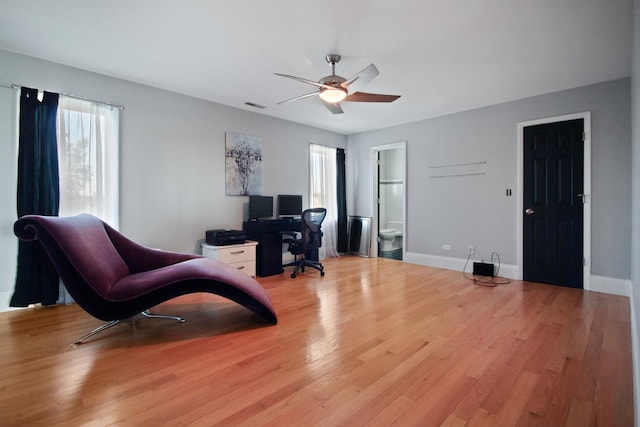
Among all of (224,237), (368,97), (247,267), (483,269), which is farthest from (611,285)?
(224,237)

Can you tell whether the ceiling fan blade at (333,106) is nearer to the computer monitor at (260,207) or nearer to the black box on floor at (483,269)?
the computer monitor at (260,207)

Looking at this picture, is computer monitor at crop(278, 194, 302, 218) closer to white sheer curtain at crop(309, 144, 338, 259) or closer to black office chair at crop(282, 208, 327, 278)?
white sheer curtain at crop(309, 144, 338, 259)

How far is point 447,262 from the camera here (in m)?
5.01

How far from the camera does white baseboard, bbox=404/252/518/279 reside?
437cm

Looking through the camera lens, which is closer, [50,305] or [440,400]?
[440,400]

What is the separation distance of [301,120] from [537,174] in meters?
3.81

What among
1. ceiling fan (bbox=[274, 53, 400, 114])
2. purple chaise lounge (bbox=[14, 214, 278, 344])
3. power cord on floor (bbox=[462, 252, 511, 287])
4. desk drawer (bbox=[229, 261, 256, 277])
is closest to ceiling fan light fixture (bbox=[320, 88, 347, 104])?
ceiling fan (bbox=[274, 53, 400, 114])

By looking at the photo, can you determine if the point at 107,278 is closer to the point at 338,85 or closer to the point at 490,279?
the point at 338,85

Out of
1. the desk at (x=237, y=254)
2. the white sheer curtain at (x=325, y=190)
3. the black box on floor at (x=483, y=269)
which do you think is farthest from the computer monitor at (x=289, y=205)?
the black box on floor at (x=483, y=269)

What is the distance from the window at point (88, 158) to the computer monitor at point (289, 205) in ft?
7.82

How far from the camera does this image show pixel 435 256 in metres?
5.17

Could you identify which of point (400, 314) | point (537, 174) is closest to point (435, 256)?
point (537, 174)

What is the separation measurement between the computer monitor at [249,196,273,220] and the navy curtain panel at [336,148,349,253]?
1.79m

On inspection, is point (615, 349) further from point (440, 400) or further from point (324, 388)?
point (324, 388)
